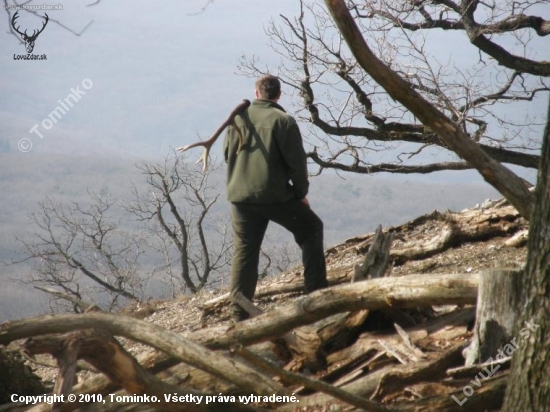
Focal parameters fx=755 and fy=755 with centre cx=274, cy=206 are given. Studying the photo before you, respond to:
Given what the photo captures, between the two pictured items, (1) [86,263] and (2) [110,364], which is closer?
(2) [110,364]

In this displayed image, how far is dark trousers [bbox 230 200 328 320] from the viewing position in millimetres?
6387

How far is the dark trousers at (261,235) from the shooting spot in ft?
21.0

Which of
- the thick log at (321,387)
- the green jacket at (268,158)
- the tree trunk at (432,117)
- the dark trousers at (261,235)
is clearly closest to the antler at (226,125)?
the green jacket at (268,158)

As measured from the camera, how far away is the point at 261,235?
6582mm

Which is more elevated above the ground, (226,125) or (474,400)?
(226,125)

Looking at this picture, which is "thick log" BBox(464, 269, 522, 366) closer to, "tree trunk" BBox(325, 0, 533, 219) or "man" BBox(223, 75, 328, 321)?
"tree trunk" BBox(325, 0, 533, 219)

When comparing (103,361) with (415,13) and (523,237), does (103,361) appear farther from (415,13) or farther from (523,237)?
(415,13)

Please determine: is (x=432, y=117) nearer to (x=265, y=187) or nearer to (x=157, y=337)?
(x=265, y=187)

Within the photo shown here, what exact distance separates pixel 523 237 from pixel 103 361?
5.34 m

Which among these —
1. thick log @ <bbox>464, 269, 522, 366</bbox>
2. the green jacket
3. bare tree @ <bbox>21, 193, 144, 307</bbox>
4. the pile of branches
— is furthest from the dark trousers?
bare tree @ <bbox>21, 193, 144, 307</bbox>

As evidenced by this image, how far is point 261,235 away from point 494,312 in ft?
8.58

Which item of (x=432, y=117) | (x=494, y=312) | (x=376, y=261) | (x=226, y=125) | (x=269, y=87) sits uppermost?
(x=269, y=87)

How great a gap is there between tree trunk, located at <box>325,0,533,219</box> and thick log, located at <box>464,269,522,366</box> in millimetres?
450

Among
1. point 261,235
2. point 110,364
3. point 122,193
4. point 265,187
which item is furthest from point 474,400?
point 122,193
